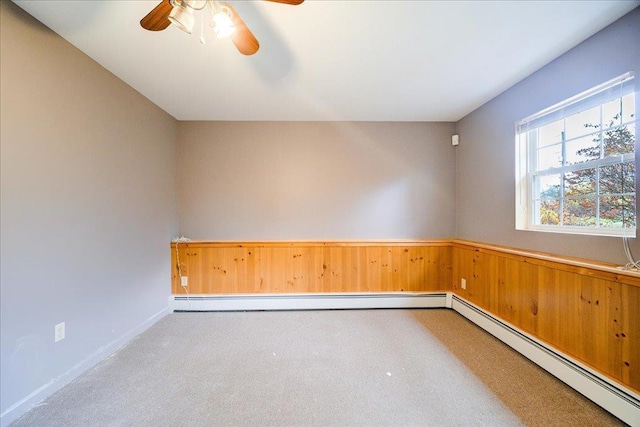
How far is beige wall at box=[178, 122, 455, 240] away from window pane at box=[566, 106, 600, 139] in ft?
4.29

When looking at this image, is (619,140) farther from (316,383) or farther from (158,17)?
(158,17)

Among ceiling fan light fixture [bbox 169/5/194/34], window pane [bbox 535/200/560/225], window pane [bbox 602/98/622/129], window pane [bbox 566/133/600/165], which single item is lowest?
window pane [bbox 535/200/560/225]

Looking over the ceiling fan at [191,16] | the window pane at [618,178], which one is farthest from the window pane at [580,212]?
the ceiling fan at [191,16]

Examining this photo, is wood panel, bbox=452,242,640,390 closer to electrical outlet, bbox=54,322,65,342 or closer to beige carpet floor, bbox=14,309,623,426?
beige carpet floor, bbox=14,309,623,426

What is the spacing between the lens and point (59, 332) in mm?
1633

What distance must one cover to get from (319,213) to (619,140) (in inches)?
99.5

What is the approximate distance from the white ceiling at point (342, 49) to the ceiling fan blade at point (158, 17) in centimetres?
29

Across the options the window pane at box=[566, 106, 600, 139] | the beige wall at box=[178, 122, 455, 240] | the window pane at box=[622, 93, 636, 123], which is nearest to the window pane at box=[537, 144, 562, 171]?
the window pane at box=[566, 106, 600, 139]

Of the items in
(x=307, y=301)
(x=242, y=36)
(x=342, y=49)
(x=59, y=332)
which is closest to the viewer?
(x=242, y=36)

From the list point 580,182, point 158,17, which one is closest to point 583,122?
point 580,182

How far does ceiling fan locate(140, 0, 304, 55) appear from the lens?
110 cm

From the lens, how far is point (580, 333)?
1.61 meters

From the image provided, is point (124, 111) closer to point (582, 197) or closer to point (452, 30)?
point (452, 30)

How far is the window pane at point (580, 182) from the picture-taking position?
5.67 ft
